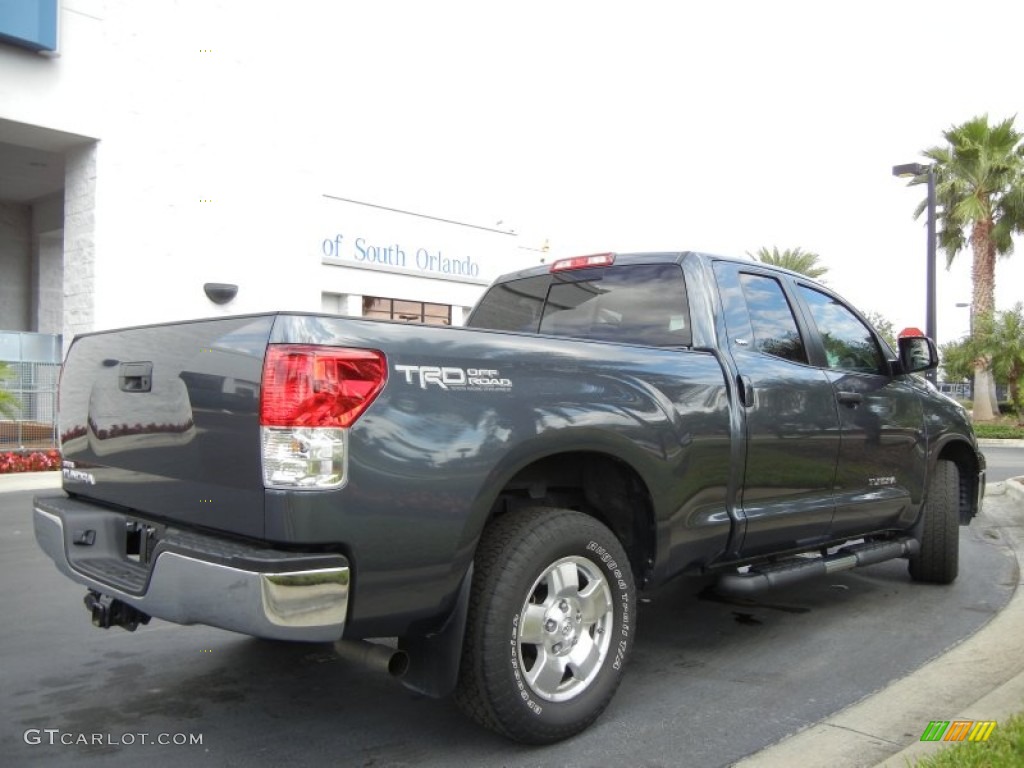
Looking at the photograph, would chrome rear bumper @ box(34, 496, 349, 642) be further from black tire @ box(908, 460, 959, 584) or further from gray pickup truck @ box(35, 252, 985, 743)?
black tire @ box(908, 460, 959, 584)

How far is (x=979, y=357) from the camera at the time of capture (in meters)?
25.3

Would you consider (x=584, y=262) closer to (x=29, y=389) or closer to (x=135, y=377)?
(x=135, y=377)

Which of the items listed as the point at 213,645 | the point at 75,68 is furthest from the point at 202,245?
the point at 213,645

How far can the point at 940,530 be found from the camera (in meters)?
5.67

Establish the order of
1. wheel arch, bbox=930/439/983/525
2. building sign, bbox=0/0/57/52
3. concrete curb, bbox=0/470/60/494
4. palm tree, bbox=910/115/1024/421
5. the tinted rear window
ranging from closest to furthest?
1. the tinted rear window
2. wheel arch, bbox=930/439/983/525
3. concrete curb, bbox=0/470/60/494
4. building sign, bbox=0/0/57/52
5. palm tree, bbox=910/115/1024/421

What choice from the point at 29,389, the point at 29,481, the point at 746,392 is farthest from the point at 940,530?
the point at 29,389

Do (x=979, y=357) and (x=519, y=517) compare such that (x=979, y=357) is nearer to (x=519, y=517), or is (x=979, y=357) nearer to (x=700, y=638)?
(x=700, y=638)

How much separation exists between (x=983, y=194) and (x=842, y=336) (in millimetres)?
25527

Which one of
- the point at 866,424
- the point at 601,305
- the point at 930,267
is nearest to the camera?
the point at 601,305

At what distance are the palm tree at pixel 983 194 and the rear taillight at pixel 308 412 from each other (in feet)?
88.7

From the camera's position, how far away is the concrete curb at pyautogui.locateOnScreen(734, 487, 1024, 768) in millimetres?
3086

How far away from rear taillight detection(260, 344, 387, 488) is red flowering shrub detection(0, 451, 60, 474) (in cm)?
1214

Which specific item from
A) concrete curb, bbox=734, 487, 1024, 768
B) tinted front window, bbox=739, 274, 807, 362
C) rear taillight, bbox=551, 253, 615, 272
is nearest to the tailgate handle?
rear taillight, bbox=551, 253, 615, 272

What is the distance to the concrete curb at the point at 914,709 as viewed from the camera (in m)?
3.09
